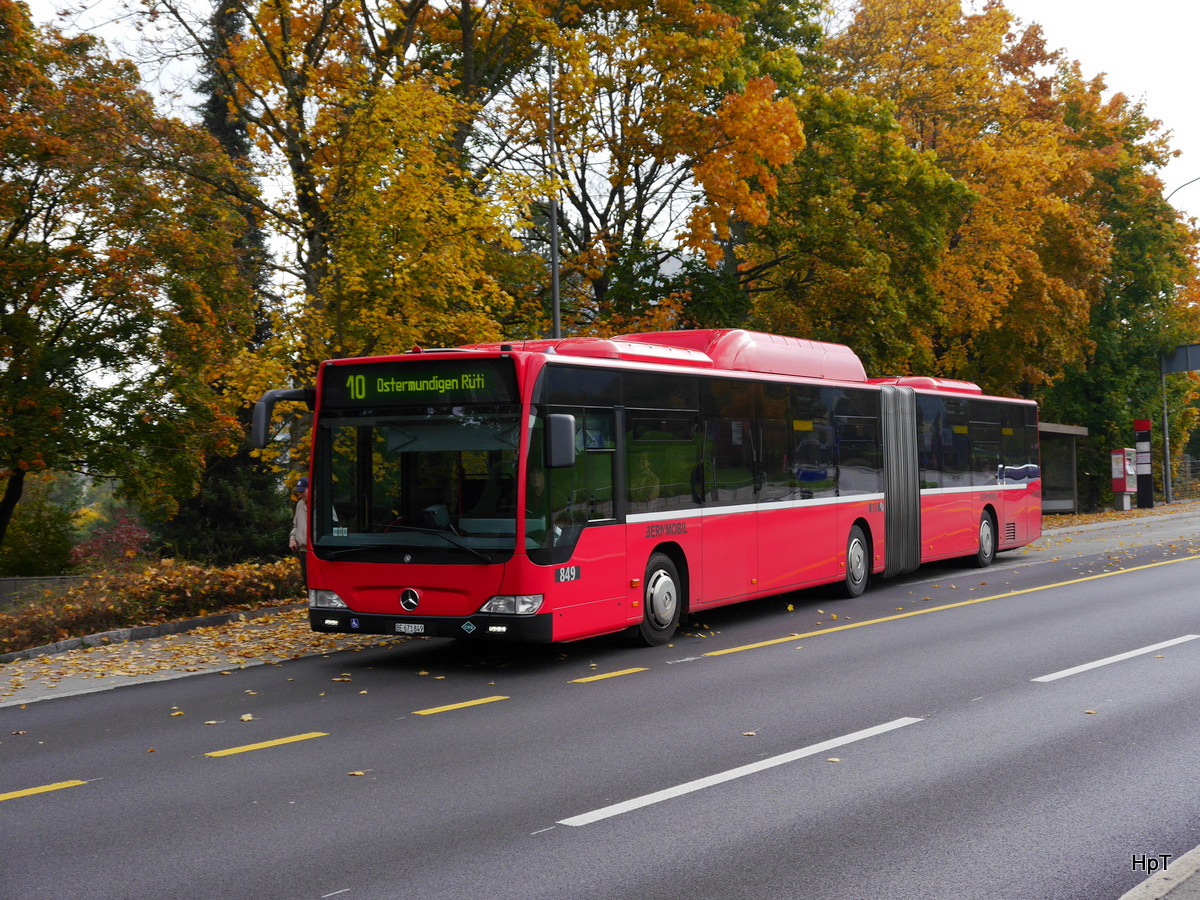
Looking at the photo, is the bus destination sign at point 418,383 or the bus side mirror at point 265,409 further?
the bus side mirror at point 265,409

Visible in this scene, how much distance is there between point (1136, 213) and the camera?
1741 inches

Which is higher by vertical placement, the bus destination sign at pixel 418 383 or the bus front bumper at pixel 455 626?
the bus destination sign at pixel 418 383

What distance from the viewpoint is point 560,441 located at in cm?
1074

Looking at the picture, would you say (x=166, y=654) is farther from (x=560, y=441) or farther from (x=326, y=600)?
(x=560, y=441)

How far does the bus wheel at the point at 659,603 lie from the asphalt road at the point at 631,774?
13.6 inches

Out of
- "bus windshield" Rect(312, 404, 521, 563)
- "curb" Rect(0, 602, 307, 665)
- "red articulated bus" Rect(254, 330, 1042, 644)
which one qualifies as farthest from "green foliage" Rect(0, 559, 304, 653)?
"bus windshield" Rect(312, 404, 521, 563)

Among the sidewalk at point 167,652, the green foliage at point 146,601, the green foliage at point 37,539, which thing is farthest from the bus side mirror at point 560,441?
the green foliage at point 37,539

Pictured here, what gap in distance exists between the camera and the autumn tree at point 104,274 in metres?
17.4

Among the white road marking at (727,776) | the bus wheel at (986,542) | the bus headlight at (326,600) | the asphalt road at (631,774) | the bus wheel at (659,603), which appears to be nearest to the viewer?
the asphalt road at (631,774)

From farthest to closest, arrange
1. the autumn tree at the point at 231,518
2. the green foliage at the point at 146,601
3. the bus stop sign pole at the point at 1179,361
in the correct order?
the bus stop sign pole at the point at 1179,361 → the autumn tree at the point at 231,518 → the green foliage at the point at 146,601

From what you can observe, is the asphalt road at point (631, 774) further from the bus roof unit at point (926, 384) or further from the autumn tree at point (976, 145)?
the autumn tree at point (976, 145)

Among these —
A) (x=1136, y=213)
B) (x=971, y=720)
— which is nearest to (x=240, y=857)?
(x=971, y=720)

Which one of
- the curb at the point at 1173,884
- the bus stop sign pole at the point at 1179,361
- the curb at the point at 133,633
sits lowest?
the curb at the point at 1173,884

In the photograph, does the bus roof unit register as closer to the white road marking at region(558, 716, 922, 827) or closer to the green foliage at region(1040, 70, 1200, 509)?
the white road marking at region(558, 716, 922, 827)
